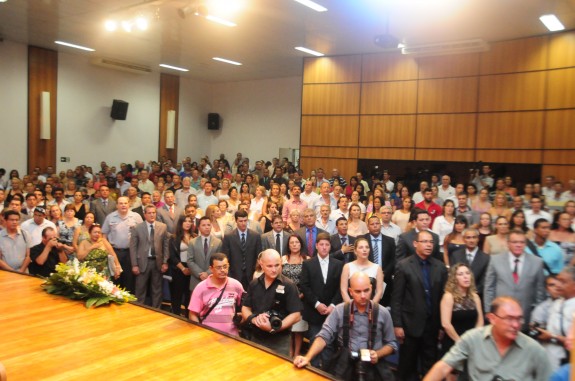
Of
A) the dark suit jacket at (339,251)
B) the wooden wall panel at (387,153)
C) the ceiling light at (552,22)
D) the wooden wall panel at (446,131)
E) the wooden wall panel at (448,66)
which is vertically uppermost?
the ceiling light at (552,22)

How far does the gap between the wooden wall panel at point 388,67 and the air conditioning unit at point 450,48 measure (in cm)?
162

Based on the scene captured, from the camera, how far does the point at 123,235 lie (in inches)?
258

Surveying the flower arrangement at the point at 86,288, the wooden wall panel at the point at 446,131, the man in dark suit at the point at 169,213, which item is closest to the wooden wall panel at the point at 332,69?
the wooden wall panel at the point at 446,131

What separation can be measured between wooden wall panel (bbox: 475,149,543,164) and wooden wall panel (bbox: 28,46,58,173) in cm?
1158

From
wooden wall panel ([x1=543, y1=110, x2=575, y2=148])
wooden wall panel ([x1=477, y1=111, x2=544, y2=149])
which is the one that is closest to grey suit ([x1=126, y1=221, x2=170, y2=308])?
wooden wall panel ([x1=477, y1=111, x2=544, y2=149])

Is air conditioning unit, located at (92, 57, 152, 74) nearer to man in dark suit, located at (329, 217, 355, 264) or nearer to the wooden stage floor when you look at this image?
man in dark suit, located at (329, 217, 355, 264)

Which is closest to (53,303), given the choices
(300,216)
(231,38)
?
(300,216)

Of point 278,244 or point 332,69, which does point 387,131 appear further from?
point 278,244

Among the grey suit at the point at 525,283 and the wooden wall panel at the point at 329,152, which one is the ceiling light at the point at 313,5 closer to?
the wooden wall panel at the point at 329,152

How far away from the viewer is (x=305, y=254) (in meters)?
5.39

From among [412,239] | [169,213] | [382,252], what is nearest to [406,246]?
[412,239]

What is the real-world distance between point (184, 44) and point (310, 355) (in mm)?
10278

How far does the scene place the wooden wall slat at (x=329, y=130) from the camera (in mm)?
12570

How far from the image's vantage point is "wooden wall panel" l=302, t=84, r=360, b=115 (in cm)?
1249
